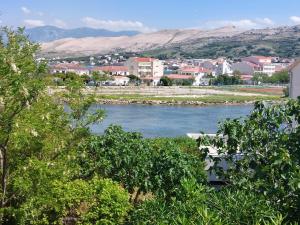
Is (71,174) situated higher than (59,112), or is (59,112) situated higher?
(59,112)

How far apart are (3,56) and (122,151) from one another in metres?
3.59

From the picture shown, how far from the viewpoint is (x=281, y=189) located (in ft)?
19.3

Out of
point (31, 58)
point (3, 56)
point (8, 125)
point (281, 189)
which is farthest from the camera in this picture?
point (31, 58)

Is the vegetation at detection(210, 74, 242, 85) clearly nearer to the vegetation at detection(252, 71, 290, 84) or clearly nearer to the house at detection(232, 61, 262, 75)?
the vegetation at detection(252, 71, 290, 84)

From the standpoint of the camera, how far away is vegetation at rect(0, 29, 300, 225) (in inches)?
226

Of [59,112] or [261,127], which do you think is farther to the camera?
[59,112]

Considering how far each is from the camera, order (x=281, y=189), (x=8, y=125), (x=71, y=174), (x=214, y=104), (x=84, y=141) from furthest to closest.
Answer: (x=214, y=104) → (x=84, y=141) → (x=71, y=174) → (x=8, y=125) → (x=281, y=189)

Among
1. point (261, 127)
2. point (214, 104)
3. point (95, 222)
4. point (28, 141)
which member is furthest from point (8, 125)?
point (214, 104)

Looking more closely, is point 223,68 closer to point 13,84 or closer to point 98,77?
point 98,77

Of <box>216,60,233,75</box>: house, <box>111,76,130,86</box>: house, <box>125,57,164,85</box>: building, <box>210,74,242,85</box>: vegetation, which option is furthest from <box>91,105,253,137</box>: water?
<box>216,60,233,75</box>: house

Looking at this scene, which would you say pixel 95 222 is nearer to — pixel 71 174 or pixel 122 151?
pixel 71 174

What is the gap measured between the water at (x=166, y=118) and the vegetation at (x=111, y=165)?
71.5ft

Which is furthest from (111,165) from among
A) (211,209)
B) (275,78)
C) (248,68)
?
(248,68)

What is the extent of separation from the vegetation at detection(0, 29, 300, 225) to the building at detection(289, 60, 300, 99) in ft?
31.0
